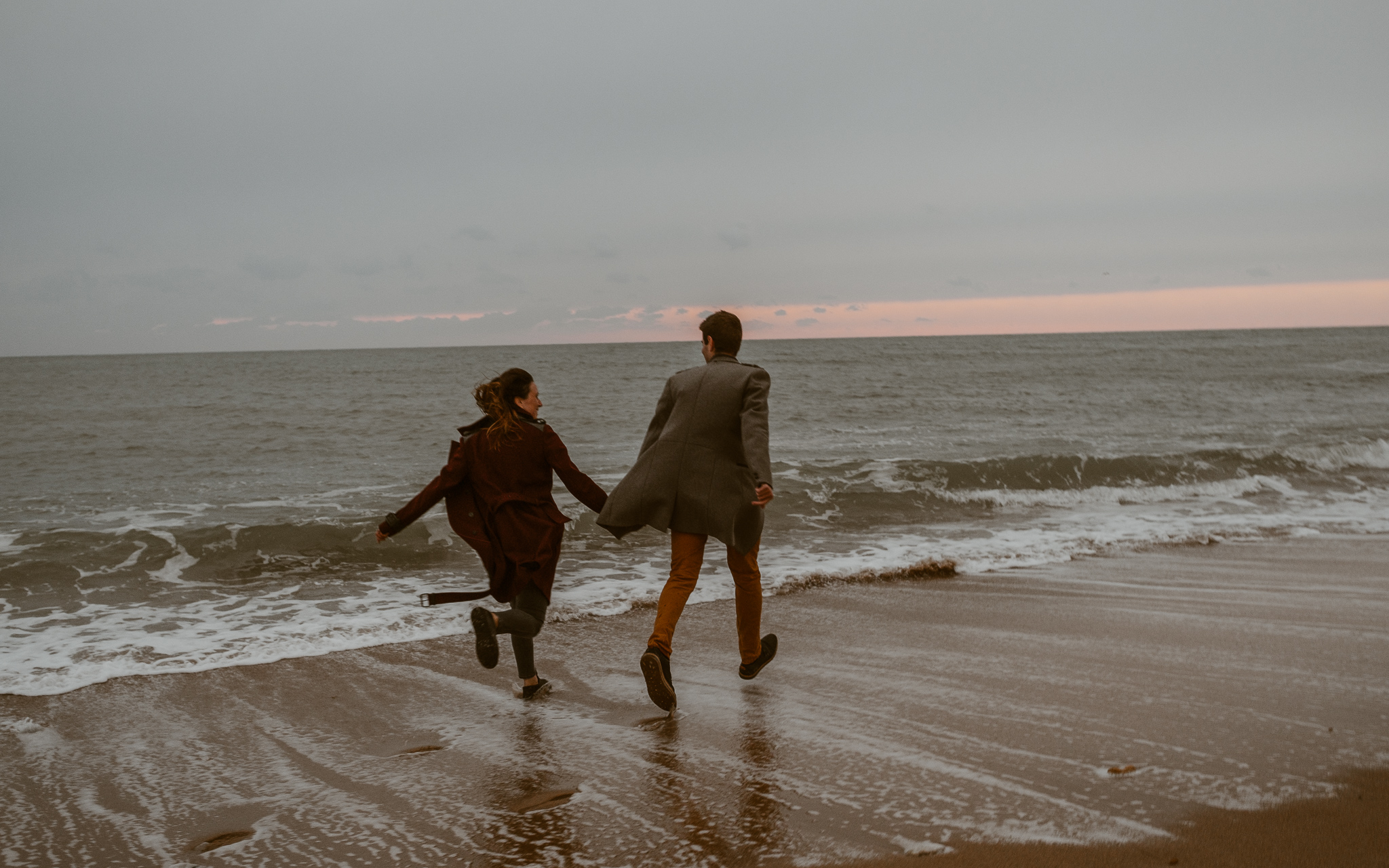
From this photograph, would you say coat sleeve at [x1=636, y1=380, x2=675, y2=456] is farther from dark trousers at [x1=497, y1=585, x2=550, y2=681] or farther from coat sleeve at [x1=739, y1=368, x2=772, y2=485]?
dark trousers at [x1=497, y1=585, x2=550, y2=681]

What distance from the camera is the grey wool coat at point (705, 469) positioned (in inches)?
156

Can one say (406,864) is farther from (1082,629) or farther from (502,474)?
(1082,629)

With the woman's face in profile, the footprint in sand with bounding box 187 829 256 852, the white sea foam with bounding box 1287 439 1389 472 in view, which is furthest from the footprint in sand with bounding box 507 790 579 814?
the white sea foam with bounding box 1287 439 1389 472

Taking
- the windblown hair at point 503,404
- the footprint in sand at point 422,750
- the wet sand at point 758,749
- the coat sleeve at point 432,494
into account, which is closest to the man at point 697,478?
the wet sand at point 758,749

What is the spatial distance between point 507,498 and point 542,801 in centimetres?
148

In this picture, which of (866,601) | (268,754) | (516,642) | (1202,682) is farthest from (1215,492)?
(268,754)

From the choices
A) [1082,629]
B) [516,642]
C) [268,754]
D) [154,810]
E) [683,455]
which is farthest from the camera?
[1082,629]

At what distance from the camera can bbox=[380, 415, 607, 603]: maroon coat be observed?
4.18 meters

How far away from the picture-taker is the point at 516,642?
171 inches

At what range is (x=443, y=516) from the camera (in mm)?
9930

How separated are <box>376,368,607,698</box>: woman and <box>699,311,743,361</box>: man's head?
0.84 metres

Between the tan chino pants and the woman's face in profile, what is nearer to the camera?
the tan chino pants

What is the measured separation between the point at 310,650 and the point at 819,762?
142 inches

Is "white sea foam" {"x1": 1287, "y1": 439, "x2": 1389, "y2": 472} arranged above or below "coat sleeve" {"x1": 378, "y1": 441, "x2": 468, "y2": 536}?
below
